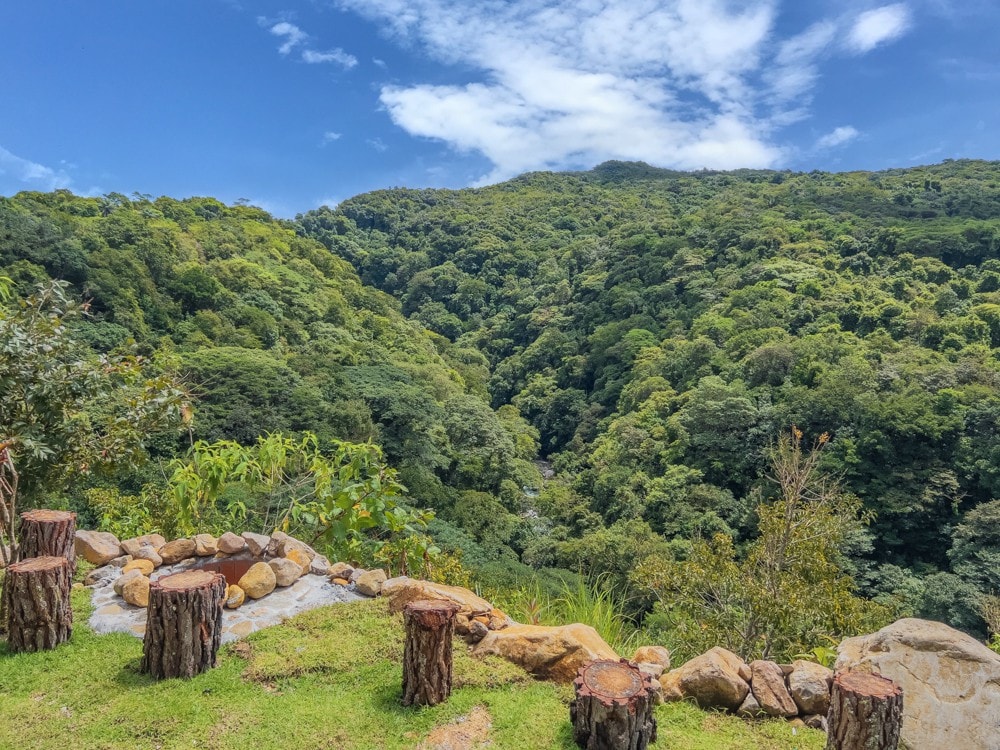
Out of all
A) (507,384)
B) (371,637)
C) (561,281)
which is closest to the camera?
(371,637)

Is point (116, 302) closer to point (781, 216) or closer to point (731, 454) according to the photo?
point (731, 454)

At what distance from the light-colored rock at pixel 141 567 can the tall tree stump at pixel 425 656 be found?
8.88 ft

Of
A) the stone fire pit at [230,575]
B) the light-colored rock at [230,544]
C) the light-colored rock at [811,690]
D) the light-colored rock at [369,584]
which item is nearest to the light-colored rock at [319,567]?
Answer: the stone fire pit at [230,575]

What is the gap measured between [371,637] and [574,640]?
1.40 metres

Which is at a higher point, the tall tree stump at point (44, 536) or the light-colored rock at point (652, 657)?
the tall tree stump at point (44, 536)

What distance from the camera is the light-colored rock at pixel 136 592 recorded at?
4.48m

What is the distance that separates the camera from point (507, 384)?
47.0 meters

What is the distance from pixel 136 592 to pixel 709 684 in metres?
4.08

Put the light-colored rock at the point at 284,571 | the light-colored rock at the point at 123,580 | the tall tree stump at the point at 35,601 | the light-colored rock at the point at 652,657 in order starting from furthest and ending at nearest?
the light-colored rock at the point at 284,571
the light-colored rock at the point at 123,580
the light-colored rock at the point at 652,657
the tall tree stump at the point at 35,601

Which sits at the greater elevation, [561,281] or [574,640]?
[561,281]

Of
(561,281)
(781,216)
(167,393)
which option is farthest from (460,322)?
(167,393)

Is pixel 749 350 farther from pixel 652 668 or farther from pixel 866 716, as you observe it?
pixel 866 716

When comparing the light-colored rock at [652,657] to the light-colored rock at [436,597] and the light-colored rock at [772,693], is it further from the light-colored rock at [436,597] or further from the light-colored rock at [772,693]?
the light-colored rock at [436,597]

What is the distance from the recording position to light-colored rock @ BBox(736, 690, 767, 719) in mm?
3545
